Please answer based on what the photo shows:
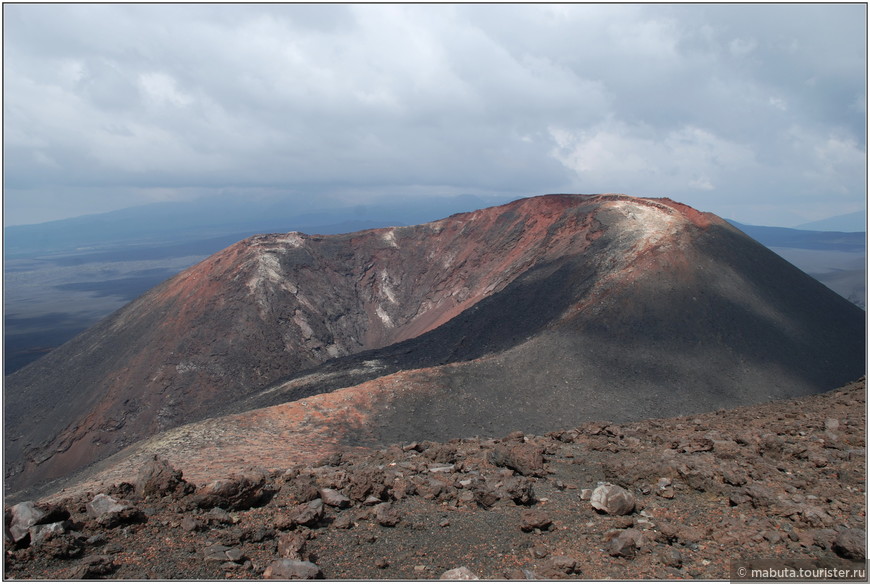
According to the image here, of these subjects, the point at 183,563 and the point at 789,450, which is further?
the point at 789,450

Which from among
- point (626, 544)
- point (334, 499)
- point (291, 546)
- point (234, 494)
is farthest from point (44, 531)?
point (626, 544)

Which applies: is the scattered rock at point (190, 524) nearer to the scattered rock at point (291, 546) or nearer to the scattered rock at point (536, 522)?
the scattered rock at point (291, 546)

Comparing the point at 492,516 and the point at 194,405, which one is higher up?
the point at 492,516

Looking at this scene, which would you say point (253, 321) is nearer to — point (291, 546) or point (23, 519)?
point (23, 519)

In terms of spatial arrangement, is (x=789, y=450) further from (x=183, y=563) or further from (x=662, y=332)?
(x=662, y=332)

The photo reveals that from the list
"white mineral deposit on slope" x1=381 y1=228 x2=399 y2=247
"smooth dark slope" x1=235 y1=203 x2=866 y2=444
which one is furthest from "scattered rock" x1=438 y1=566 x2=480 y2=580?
"white mineral deposit on slope" x1=381 y1=228 x2=399 y2=247

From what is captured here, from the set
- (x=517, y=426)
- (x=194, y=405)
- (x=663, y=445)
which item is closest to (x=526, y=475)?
(x=663, y=445)

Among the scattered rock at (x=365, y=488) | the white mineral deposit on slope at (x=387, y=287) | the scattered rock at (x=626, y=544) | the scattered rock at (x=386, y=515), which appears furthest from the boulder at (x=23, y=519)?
the white mineral deposit on slope at (x=387, y=287)

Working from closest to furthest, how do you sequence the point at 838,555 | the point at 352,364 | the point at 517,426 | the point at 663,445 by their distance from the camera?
the point at 838,555
the point at 663,445
the point at 517,426
the point at 352,364
